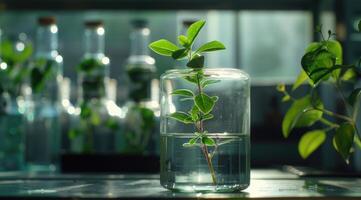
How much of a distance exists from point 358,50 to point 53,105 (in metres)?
0.60

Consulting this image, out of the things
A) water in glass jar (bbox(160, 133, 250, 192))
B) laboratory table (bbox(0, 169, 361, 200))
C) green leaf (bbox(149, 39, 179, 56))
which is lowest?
laboratory table (bbox(0, 169, 361, 200))

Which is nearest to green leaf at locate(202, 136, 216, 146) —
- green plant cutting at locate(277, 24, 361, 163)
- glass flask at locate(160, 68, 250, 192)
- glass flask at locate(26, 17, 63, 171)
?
glass flask at locate(160, 68, 250, 192)

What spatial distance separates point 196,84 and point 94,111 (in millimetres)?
577

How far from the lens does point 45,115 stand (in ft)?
3.90

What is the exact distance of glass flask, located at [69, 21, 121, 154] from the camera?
1144mm

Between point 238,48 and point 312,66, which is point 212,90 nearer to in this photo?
point 312,66

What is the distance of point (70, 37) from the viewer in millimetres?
1516

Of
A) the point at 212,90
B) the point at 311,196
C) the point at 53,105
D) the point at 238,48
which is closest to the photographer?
the point at 311,196

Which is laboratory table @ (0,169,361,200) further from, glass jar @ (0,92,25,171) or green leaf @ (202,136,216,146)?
glass jar @ (0,92,25,171)

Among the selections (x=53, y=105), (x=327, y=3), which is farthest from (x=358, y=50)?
A: (x=53, y=105)

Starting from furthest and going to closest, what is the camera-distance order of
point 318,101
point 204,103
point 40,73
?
point 40,73 → point 318,101 → point 204,103

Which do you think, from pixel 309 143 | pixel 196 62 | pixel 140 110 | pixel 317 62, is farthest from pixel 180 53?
pixel 140 110

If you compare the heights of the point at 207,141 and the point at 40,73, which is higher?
the point at 40,73

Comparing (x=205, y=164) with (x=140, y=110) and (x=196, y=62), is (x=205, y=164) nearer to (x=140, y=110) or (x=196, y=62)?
(x=196, y=62)
